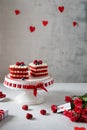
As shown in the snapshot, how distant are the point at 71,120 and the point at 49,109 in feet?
0.69

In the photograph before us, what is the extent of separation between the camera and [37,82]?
167 centimetres

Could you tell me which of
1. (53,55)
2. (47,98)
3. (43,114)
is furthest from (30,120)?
(53,55)

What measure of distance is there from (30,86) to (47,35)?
2.09 ft

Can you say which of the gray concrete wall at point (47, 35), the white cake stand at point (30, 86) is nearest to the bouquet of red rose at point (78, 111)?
the white cake stand at point (30, 86)

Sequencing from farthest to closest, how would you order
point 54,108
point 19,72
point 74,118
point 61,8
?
1. point 61,8
2. point 19,72
3. point 54,108
4. point 74,118

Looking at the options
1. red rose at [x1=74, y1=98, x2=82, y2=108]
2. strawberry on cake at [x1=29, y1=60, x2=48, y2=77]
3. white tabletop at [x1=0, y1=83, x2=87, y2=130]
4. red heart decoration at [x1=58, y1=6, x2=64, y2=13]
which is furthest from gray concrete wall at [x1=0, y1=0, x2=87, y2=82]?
red rose at [x1=74, y1=98, x2=82, y2=108]

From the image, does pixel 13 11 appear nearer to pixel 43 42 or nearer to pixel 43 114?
pixel 43 42

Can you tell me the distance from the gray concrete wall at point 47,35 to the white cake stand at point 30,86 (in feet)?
1.66

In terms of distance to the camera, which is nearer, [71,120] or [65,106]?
[71,120]

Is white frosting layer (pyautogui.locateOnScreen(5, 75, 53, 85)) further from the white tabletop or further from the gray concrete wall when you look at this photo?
the gray concrete wall

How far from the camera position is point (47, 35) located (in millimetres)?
2193

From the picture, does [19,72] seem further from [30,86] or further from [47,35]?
[47,35]

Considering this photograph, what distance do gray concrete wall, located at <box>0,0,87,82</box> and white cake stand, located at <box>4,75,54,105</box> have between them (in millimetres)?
506

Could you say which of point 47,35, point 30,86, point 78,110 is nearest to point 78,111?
point 78,110
